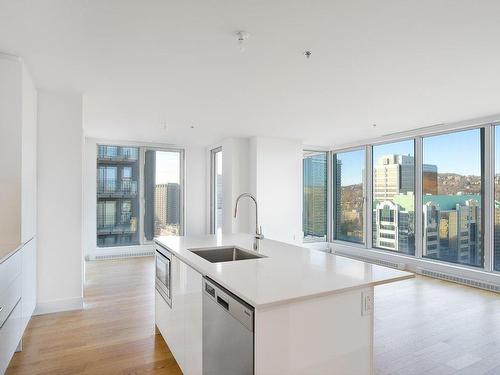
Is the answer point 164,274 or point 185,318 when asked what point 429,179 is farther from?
point 185,318

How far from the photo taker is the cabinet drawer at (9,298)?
2.02 m

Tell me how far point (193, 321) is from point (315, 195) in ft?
19.8

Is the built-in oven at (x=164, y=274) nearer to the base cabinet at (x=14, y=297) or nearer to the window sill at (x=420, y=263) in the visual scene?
the base cabinet at (x=14, y=297)

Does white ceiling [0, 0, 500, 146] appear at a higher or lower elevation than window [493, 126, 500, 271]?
higher

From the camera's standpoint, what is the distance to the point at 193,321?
2.01 meters

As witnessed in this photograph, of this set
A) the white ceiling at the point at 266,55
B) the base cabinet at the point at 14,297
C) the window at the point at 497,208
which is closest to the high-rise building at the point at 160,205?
the white ceiling at the point at 266,55

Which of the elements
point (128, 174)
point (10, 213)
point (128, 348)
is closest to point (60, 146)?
point (10, 213)

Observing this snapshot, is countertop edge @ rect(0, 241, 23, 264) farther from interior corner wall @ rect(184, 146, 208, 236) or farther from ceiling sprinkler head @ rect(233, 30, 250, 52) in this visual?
interior corner wall @ rect(184, 146, 208, 236)

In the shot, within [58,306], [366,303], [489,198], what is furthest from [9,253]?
[489,198]

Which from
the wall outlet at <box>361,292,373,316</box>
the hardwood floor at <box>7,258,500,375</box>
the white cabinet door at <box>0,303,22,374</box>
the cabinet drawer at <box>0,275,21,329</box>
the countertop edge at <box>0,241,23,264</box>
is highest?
the countertop edge at <box>0,241,23,264</box>

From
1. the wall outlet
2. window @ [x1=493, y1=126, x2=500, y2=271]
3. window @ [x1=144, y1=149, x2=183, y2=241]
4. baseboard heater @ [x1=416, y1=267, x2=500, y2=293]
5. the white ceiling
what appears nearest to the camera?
the wall outlet

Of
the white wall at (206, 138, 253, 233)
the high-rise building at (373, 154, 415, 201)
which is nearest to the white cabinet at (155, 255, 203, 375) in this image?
the white wall at (206, 138, 253, 233)

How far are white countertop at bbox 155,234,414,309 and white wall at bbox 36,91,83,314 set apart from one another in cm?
186

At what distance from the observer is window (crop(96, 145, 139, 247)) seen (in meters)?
6.73
